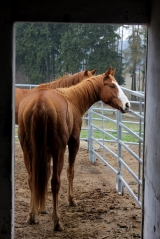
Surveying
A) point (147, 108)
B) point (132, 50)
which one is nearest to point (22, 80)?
point (132, 50)

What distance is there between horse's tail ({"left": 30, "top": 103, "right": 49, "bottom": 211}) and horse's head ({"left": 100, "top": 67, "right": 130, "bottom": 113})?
5.08ft

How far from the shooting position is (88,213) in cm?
401

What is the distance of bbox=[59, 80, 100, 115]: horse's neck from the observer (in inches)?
165

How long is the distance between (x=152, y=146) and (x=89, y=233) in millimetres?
1424

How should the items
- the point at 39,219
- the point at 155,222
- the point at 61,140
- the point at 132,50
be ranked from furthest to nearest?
the point at 132,50
the point at 39,219
the point at 61,140
the point at 155,222

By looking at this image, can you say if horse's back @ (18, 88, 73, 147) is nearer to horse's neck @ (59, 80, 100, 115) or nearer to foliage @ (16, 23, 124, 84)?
horse's neck @ (59, 80, 100, 115)

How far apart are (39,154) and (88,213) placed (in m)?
1.10

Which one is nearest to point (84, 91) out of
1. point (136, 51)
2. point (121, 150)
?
point (121, 150)

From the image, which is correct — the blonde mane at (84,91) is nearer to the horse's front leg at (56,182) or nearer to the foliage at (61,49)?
the horse's front leg at (56,182)

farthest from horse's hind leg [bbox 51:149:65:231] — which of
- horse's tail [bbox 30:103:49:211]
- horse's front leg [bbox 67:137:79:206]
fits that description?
horse's front leg [bbox 67:137:79:206]

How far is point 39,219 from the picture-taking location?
377 centimetres

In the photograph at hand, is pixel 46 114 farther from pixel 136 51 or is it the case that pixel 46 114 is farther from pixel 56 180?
pixel 136 51

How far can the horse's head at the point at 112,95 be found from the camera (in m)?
4.67
